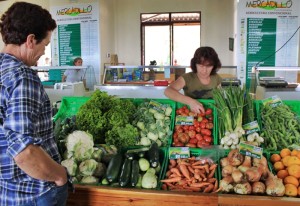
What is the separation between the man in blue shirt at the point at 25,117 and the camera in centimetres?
113

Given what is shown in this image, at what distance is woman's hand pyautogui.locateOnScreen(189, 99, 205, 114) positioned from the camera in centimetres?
246

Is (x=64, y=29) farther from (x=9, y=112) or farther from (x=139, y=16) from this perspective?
(x=9, y=112)

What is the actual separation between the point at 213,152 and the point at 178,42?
26.5 feet

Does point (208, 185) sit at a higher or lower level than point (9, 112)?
lower

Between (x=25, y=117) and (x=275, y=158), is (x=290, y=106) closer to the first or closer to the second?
(x=275, y=158)

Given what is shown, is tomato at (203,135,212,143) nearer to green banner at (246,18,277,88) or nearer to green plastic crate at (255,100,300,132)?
green plastic crate at (255,100,300,132)

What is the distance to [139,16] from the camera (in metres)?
9.46

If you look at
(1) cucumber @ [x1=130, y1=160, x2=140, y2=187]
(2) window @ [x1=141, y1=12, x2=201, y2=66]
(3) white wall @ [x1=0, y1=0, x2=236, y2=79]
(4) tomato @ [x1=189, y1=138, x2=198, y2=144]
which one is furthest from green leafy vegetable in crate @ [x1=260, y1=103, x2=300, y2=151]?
(2) window @ [x1=141, y1=12, x2=201, y2=66]

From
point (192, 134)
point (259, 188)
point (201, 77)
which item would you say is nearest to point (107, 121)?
point (192, 134)

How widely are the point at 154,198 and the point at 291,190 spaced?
0.74 metres

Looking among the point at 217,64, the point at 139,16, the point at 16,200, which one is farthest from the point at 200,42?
the point at 16,200

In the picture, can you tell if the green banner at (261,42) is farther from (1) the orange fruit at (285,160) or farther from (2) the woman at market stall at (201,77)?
(1) the orange fruit at (285,160)

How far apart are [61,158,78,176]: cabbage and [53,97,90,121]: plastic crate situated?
0.83 meters

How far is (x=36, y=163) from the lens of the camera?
46.2 inches
